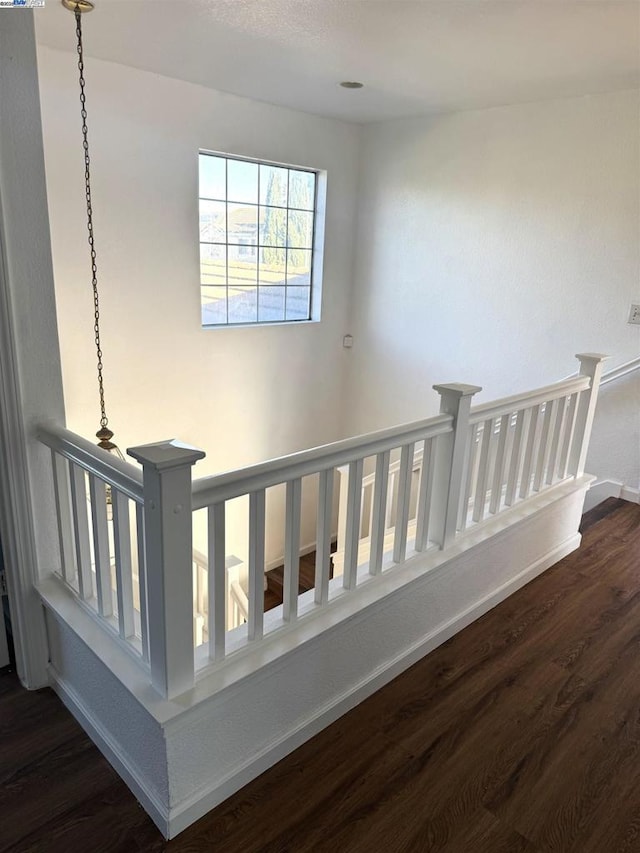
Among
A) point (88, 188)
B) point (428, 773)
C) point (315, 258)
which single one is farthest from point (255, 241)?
point (428, 773)

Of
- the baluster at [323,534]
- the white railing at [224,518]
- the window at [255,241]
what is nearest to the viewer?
the white railing at [224,518]

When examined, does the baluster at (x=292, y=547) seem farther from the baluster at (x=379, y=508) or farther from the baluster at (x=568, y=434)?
the baluster at (x=568, y=434)

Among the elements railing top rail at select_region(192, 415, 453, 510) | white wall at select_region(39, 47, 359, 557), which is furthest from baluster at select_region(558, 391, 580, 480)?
white wall at select_region(39, 47, 359, 557)

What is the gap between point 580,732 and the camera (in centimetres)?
208

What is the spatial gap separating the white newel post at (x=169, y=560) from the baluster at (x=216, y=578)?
0.35 feet

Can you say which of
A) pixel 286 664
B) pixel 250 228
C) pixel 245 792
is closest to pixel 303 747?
pixel 245 792

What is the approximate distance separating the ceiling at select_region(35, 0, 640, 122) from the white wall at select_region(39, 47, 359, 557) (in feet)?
0.83

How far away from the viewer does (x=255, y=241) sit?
473 centimetres

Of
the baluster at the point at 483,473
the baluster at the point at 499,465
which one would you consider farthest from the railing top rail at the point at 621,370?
the baluster at the point at 483,473

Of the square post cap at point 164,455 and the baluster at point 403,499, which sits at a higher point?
the square post cap at point 164,455

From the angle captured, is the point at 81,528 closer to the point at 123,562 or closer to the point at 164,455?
the point at 123,562

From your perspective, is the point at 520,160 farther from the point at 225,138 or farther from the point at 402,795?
the point at 402,795

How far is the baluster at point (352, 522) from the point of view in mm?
1967

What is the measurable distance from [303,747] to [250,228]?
3.78 meters
